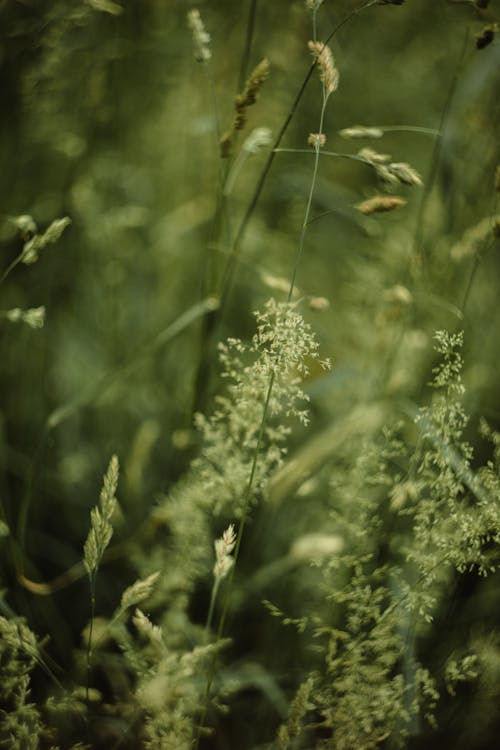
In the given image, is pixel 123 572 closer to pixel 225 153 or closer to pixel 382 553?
pixel 382 553

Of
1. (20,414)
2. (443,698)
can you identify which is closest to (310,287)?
(20,414)

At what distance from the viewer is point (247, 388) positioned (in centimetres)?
56

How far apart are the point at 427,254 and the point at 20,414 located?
663mm

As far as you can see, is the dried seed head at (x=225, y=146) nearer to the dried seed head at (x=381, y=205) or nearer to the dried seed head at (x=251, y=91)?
the dried seed head at (x=251, y=91)

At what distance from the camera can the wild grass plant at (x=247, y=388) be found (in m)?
0.64

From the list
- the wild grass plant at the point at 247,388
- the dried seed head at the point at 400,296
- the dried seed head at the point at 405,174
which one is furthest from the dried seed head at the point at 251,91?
the dried seed head at the point at 400,296

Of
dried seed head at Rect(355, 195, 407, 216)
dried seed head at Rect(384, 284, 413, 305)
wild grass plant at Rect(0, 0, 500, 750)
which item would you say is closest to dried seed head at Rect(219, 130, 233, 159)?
wild grass plant at Rect(0, 0, 500, 750)

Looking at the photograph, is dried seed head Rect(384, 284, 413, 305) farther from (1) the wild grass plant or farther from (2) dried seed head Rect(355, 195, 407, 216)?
(2) dried seed head Rect(355, 195, 407, 216)

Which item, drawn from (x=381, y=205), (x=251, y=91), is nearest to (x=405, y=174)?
(x=381, y=205)

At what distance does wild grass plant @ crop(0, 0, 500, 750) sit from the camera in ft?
2.11

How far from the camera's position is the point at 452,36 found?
97 centimetres

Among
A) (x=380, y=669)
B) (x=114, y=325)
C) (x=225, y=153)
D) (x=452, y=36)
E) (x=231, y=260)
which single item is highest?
(x=452, y=36)

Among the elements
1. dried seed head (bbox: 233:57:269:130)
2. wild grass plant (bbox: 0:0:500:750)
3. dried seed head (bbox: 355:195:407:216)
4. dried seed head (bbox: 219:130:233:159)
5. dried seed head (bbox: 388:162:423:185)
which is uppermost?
dried seed head (bbox: 233:57:269:130)

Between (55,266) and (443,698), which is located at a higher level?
(55,266)
